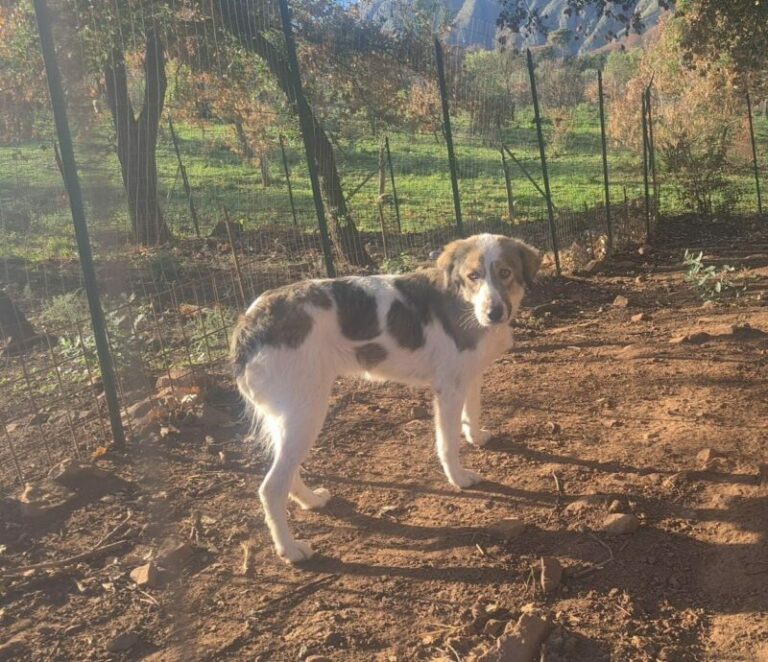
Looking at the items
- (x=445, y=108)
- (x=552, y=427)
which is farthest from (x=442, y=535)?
(x=445, y=108)

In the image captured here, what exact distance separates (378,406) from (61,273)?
669cm

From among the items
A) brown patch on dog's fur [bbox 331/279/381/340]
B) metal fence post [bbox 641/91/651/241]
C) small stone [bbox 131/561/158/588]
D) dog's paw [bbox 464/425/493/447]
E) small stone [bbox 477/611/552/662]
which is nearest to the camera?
small stone [bbox 477/611/552/662]

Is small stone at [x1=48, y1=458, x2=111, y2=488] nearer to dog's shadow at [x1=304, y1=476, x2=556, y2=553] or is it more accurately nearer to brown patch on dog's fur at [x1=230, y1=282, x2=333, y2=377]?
brown patch on dog's fur at [x1=230, y1=282, x2=333, y2=377]

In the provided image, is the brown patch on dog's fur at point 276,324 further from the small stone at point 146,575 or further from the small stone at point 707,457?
the small stone at point 707,457

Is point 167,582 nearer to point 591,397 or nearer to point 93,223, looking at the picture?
point 591,397

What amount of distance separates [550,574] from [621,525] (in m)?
0.58

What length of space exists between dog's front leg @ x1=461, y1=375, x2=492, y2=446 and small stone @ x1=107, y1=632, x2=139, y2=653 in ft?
7.87

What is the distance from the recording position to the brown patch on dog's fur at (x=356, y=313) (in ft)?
13.0

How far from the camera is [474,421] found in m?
4.70

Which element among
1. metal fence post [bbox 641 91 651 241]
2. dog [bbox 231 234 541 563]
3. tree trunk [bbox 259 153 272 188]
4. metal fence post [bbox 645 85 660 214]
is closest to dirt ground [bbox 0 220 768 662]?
dog [bbox 231 234 541 563]

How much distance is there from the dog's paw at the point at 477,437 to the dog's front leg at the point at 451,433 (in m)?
0.53

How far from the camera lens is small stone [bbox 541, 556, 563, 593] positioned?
3.18 metres

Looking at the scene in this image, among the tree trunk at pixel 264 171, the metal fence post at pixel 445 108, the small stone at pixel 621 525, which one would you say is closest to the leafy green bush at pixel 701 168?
the metal fence post at pixel 445 108

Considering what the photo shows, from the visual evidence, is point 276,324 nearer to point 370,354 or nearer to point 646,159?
point 370,354
